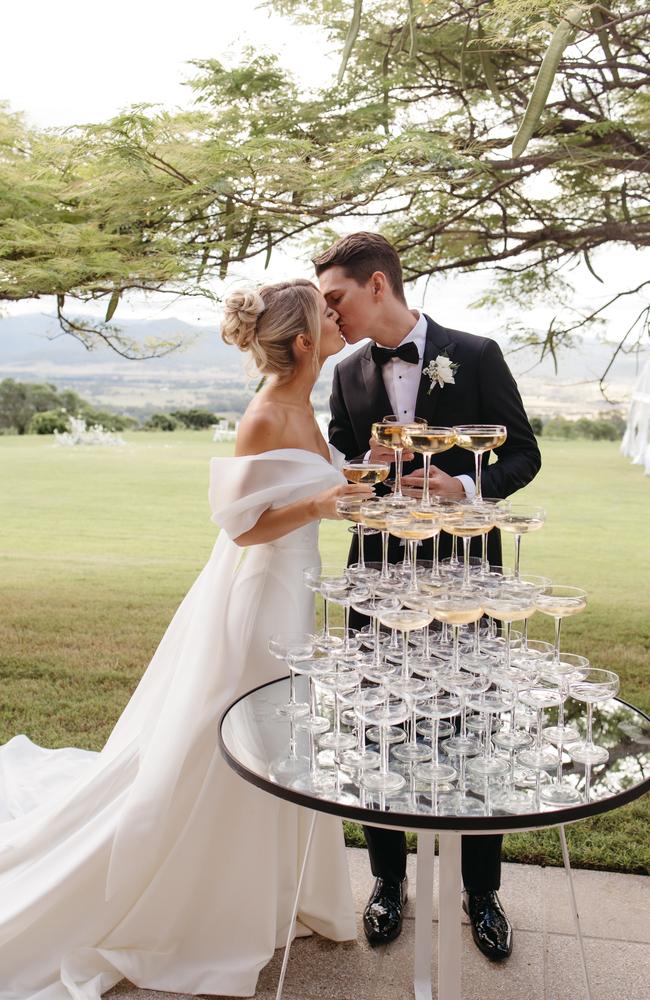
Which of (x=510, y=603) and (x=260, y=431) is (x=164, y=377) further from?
(x=510, y=603)

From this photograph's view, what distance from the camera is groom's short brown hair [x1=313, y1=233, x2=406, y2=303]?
8.05 ft

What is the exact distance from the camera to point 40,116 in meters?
5.31

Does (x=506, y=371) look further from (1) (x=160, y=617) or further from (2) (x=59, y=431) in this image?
(2) (x=59, y=431)

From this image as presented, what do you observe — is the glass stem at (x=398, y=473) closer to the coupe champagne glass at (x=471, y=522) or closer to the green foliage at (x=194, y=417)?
the coupe champagne glass at (x=471, y=522)

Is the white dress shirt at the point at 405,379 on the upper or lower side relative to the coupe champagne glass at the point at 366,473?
upper

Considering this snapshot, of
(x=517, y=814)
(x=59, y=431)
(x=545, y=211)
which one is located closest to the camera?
(x=517, y=814)

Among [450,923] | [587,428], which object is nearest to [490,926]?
[450,923]

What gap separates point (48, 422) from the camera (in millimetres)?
10133

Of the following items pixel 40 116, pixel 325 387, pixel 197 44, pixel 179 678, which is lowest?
pixel 179 678

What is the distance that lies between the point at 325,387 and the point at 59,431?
314 centimetres

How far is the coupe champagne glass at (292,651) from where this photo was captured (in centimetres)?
184

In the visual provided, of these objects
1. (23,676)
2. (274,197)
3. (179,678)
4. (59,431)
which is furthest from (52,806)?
(59,431)

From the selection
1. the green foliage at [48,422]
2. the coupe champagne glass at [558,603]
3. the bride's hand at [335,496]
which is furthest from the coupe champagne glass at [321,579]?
the green foliage at [48,422]

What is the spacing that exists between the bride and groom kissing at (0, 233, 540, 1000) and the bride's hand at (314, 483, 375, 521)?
0.01 metres
